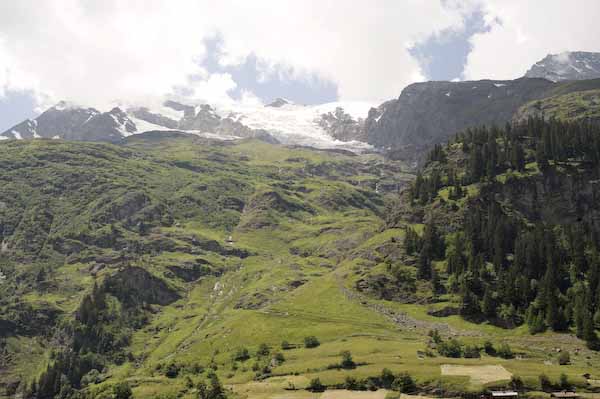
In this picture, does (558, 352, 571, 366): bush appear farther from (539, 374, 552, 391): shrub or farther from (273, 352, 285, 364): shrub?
(273, 352, 285, 364): shrub

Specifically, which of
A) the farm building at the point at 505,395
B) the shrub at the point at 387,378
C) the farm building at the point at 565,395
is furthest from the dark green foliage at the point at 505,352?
the shrub at the point at 387,378

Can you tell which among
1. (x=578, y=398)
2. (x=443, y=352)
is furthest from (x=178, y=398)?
(x=578, y=398)

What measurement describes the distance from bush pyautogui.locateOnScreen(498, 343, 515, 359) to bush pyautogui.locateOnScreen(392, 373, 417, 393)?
35.4 metres

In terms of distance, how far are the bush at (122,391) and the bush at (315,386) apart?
62065 mm

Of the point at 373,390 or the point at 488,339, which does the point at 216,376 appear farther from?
the point at 488,339

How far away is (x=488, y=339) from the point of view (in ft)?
630

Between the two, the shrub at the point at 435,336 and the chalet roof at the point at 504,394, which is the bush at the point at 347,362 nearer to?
the shrub at the point at 435,336

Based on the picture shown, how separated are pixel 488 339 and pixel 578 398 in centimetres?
5877

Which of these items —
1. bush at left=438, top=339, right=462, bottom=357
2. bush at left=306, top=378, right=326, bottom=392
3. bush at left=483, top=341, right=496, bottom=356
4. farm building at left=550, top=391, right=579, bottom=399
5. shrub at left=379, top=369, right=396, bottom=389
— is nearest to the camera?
farm building at left=550, top=391, right=579, bottom=399

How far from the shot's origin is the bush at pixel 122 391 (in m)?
188

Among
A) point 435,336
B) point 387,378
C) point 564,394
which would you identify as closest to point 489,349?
point 435,336

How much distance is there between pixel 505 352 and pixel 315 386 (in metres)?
56.4

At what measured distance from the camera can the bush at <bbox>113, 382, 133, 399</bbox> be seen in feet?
616

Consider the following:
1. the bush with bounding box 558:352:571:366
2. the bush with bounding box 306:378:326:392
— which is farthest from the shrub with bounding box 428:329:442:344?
the bush with bounding box 306:378:326:392
